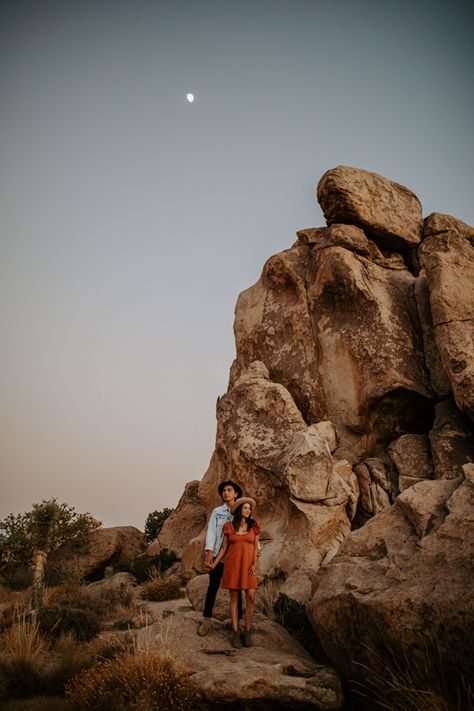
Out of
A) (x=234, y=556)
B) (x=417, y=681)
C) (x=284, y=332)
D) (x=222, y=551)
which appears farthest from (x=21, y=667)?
(x=284, y=332)

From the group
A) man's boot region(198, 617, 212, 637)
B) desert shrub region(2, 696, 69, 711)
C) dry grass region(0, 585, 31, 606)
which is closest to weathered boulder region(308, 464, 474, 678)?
man's boot region(198, 617, 212, 637)

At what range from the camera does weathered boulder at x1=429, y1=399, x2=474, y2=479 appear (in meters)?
13.1

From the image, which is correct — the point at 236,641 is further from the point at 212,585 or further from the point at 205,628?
the point at 212,585

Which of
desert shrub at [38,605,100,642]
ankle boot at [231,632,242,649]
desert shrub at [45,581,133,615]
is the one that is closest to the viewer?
ankle boot at [231,632,242,649]

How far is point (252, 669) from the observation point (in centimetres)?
536

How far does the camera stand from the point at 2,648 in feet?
23.0

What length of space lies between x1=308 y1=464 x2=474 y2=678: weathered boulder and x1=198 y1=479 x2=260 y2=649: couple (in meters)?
1.05

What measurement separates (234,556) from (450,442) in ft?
31.4

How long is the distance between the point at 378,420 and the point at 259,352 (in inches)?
235

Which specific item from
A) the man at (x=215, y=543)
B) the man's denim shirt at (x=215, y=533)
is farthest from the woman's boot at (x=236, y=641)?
the man's denim shirt at (x=215, y=533)

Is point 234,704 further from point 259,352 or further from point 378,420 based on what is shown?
point 259,352

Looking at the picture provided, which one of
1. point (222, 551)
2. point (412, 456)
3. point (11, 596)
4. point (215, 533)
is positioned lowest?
point (11, 596)

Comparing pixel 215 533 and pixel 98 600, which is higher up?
pixel 215 533

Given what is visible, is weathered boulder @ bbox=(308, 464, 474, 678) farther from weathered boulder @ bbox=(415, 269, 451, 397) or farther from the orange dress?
weathered boulder @ bbox=(415, 269, 451, 397)
